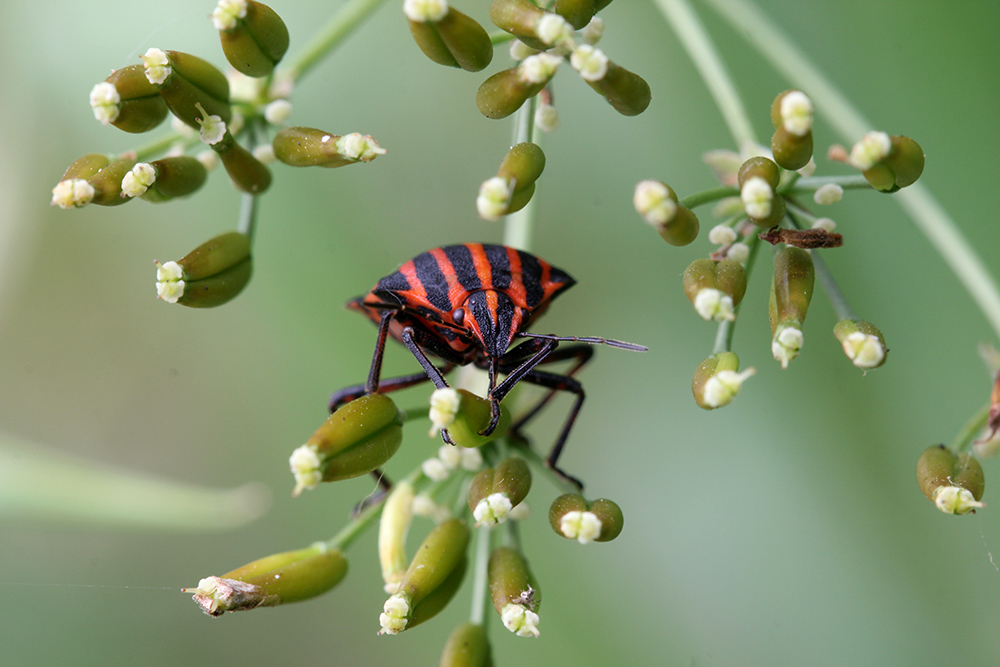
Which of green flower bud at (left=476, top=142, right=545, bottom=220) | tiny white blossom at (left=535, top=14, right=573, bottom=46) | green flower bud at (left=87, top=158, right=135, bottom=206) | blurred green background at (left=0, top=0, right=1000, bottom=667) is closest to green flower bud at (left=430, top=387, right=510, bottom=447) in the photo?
green flower bud at (left=476, top=142, right=545, bottom=220)

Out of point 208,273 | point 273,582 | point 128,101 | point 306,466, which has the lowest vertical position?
point 273,582

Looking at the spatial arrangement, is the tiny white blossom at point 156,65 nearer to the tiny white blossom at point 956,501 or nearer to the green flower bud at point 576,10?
the green flower bud at point 576,10

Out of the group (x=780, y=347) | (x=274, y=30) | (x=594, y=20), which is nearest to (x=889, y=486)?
(x=780, y=347)

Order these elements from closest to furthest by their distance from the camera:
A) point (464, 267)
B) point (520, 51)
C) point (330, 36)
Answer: point (520, 51) → point (464, 267) → point (330, 36)

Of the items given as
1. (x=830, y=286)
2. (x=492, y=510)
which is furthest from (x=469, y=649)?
(x=830, y=286)

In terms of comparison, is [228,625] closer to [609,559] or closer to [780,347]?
[609,559]

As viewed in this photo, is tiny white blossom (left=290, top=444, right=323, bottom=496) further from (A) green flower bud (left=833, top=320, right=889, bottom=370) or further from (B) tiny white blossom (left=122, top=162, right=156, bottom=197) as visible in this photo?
(A) green flower bud (left=833, top=320, right=889, bottom=370)

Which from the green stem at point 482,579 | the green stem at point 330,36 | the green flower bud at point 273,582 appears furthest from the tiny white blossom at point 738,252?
the green stem at point 330,36

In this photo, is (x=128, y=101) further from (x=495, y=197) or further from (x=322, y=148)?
(x=495, y=197)
